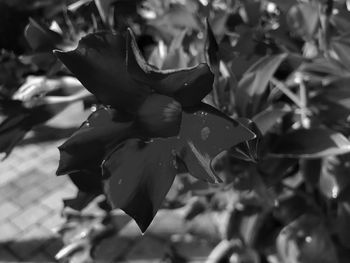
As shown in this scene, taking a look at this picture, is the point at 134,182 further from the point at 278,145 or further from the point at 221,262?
the point at 221,262

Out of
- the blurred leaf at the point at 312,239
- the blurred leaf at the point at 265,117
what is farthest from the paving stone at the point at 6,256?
the blurred leaf at the point at 265,117

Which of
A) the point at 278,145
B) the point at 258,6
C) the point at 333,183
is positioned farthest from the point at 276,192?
the point at 258,6

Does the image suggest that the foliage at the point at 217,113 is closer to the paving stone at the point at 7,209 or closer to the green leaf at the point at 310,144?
the green leaf at the point at 310,144

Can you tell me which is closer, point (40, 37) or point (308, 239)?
point (40, 37)

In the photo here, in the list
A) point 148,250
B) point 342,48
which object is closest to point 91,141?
point 342,48

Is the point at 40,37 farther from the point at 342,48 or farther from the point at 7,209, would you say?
the point at 7,209

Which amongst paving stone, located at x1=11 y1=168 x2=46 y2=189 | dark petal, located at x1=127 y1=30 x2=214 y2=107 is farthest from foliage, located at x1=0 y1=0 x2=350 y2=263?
paving stone, located at x1=11 y1=168 x2=46 y2=189

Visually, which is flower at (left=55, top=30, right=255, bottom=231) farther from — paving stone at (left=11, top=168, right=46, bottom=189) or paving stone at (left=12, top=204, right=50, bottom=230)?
paving stone at (left=11, top=168, right=46, bottom=189)

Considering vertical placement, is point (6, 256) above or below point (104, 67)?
below
